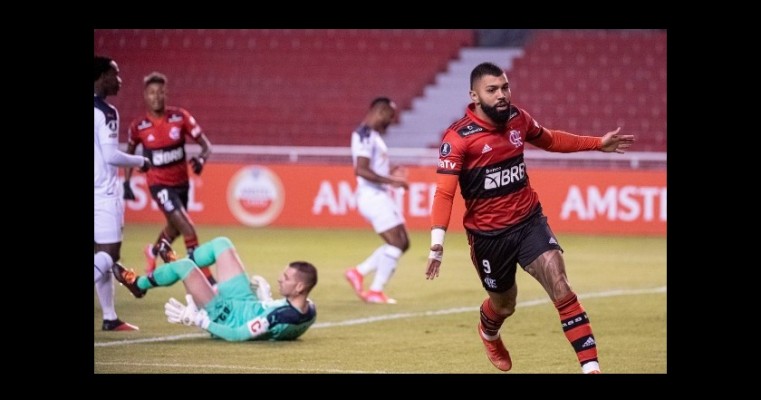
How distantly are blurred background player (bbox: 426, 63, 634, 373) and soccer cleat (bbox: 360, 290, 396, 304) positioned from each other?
4295 millimetres

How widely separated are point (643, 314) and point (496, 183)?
4.30m

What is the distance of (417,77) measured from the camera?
26625 millimetres

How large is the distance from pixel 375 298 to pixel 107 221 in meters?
3.35

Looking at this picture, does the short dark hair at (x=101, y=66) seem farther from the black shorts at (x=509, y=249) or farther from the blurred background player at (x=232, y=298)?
the black shorts at (x=509, y=249)

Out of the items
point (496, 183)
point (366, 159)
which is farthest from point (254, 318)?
point (366, 159)

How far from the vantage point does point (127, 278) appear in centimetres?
924

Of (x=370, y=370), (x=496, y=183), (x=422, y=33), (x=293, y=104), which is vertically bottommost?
(x=370, y=370)

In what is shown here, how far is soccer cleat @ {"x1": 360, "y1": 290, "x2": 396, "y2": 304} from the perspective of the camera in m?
12.4

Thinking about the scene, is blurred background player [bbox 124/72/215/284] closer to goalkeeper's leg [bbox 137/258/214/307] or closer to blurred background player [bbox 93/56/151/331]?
blurred background player [bbox 93/56/151/331]

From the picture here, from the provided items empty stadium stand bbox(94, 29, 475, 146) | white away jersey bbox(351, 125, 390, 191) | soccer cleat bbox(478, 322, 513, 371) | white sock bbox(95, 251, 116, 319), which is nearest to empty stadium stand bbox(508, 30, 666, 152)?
empty stadium stand bbox(94, 29, 475, 146)

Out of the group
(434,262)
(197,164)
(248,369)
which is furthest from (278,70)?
(434,262)

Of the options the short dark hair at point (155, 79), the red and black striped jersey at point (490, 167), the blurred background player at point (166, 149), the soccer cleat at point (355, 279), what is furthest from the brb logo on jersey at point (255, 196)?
the red and black striped jersey at point (490, 167)

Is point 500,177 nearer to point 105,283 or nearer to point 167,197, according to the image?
point 105,283

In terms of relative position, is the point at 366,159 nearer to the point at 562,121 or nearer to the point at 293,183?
the point at 293,183
